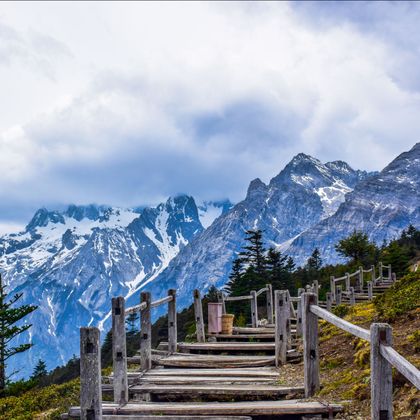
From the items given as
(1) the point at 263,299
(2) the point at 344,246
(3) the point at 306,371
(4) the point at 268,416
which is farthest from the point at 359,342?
(2) the point at 344,246

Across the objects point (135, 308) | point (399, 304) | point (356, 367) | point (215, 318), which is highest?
point (135, 308)

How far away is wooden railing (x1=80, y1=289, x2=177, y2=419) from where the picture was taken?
659 centimetres

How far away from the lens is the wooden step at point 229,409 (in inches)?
284

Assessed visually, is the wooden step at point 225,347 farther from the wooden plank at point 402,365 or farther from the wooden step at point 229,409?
the wooden plank at point 402,365

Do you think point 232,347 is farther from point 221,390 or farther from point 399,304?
point 221,390

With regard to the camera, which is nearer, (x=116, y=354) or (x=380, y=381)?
(x=380, y=381)

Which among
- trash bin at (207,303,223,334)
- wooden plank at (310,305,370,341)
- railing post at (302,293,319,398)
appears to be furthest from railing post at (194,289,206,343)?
wooden plank at (310,305,370,341)

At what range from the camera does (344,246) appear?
57.3 m

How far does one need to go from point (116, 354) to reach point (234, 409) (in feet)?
7.83

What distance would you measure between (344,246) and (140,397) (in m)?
50.7

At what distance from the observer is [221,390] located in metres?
8.70

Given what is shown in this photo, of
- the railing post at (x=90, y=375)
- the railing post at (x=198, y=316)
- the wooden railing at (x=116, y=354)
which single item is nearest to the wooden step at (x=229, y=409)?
the wooden railing at (x=116, y=354)

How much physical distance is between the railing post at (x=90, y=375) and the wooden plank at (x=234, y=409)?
3.27ft

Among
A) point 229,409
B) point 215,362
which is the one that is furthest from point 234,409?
point 215,362
